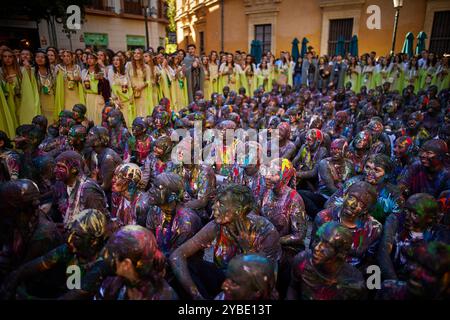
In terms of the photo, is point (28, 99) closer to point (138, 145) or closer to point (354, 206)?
point (138, 145)

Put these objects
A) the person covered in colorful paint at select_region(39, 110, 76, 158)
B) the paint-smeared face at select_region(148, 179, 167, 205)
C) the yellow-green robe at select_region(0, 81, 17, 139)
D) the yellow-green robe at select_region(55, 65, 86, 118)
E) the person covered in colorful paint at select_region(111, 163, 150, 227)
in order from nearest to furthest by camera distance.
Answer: the paint-smeared face at select_region(148, 179, 167, 205)
the person covered in colorful paint at select_region(111, 163, 150, 227)
the person covered in colorful paint at select_region(39, 110, 76, 158)
the yellow-green robe at select_region(0, 81, 17, 139)
the yellow-green robe at select_region(55, 65, 86, 118)

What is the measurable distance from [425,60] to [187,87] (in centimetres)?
961

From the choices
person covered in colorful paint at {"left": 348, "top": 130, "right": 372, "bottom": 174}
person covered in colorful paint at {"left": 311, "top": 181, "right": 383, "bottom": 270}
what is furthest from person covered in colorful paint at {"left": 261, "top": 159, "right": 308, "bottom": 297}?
person covered in colorful paint at {"left": 348, "top": 130, "right": 372, "bottom": 174}

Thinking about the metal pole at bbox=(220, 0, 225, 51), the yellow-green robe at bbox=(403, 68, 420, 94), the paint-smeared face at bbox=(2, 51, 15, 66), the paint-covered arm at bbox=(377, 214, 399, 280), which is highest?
the metal pole at bbox=(220, 0, 225, 51)

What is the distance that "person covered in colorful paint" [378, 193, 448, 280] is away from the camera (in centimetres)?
215

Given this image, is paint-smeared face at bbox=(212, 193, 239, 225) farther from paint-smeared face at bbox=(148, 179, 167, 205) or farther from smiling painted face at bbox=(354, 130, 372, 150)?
smiling painted face at bbox=(354, 130, 372, 150)

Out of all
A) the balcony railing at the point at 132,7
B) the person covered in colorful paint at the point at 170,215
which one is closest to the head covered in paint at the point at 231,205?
the person covered in colorful paint at the point at 170,215

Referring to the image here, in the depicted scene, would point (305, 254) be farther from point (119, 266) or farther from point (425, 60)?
point (425, 60)

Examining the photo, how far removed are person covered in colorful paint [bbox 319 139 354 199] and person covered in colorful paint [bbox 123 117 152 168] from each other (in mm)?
2621

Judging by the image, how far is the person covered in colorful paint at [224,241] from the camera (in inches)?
85.7

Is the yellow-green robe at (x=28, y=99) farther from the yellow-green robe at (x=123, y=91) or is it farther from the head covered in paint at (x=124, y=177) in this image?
the head covered in paint at (x=124, y=177)

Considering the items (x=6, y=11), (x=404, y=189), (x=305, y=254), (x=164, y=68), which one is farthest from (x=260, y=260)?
→ (x=6, y=11)

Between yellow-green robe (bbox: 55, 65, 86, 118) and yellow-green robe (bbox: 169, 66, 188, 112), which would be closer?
yellow-green robe (bbox: 55, 65, 86, 118)

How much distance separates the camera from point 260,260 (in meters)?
1.56
